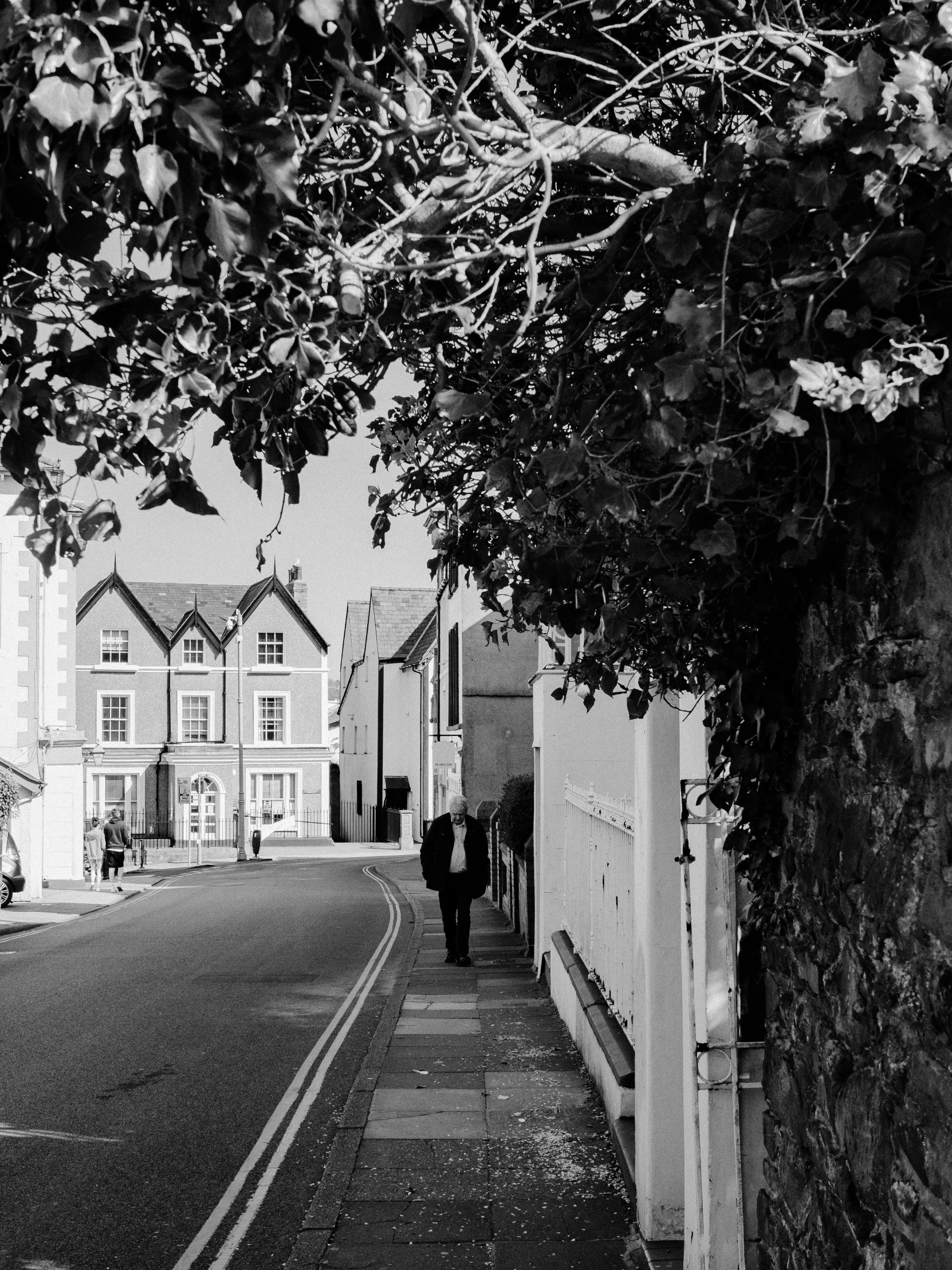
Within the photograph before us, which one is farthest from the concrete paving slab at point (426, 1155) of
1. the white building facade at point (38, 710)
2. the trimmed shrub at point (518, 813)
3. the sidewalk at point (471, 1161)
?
the white building facade at point (38, 710)

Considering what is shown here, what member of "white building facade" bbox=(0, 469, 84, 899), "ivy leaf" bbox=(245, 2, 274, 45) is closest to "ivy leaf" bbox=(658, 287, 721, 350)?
"ivy leaf" bbox=(245, 2, 274, 45)

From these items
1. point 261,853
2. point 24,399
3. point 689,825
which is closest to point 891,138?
point 24,399

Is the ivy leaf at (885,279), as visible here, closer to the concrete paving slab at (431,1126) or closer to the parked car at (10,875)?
the concrete paving slab at (431,1126)

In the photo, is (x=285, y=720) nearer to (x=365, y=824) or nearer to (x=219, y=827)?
(x=219, y=827)

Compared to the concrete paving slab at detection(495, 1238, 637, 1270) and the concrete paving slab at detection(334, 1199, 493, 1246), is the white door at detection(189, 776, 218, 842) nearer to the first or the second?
the concrete paving slab at detection(334, 1199, 493, 1246)

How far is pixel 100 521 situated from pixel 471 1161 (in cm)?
513

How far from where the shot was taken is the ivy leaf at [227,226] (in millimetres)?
1881

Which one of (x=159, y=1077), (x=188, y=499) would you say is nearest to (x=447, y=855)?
(x=159, y=1077)

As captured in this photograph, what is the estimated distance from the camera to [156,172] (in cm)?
178

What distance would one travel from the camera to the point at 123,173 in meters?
1.83

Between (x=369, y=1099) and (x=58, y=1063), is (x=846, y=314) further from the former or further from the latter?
(x=58, y=1063)

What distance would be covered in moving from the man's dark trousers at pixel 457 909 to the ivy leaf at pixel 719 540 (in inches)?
451

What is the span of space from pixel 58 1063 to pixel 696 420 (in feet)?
27.5

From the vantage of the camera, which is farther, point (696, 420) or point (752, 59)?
point (752, 59)
